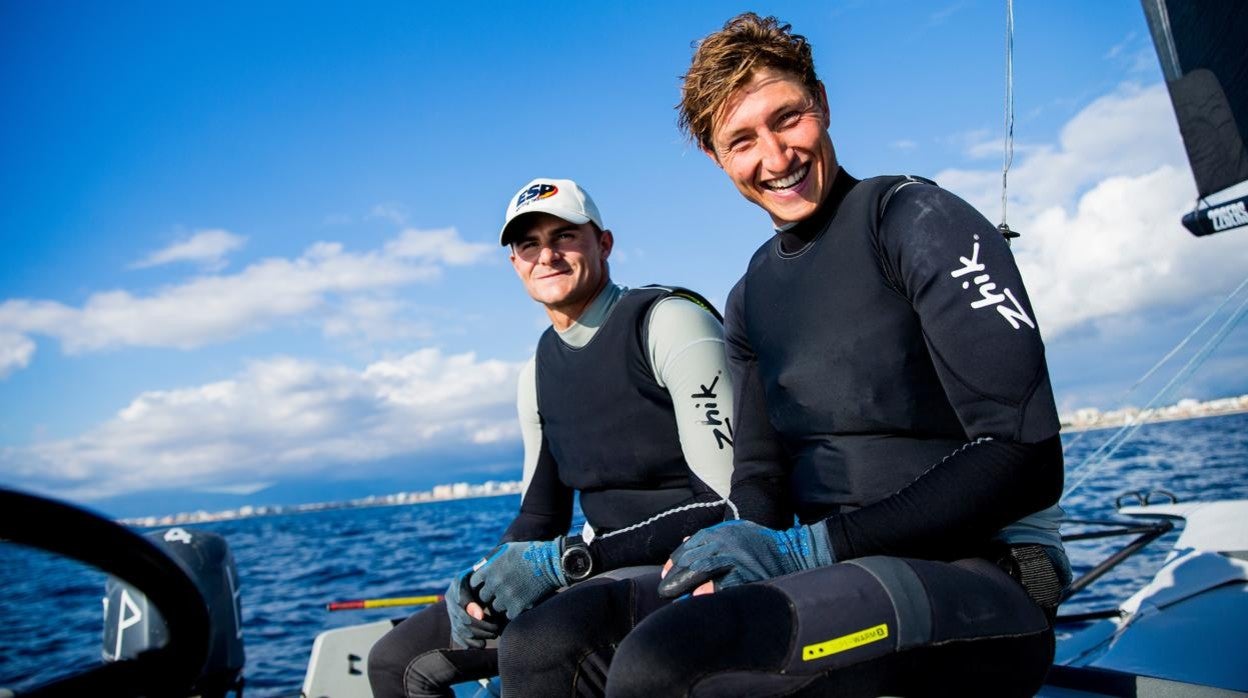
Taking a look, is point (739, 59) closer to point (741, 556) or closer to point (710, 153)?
point (710, 153)

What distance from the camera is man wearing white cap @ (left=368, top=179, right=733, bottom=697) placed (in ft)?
8.48

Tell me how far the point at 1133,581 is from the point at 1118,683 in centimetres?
556

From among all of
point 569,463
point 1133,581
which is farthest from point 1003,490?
point 1133,581

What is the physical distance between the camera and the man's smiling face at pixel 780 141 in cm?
230

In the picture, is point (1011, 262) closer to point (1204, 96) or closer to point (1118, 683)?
point (1118, 683)

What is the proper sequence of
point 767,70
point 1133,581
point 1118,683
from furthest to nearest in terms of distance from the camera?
1. point 1133,581
2. point 1118,683
3. point 767,70

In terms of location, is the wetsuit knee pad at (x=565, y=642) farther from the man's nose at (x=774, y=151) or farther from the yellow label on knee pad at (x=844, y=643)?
the man's nose at (x=774, y=151)

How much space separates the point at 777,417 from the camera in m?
2.37

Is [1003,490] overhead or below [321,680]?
overhead

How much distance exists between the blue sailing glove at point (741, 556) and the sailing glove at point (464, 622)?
103 centimetres

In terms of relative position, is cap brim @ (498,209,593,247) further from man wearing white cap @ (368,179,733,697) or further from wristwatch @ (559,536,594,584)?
wristwatch @ (559,536,594,584)

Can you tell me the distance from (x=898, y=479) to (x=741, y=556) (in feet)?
1.63

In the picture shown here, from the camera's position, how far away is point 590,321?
3.34 m

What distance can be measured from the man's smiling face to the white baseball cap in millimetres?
948
